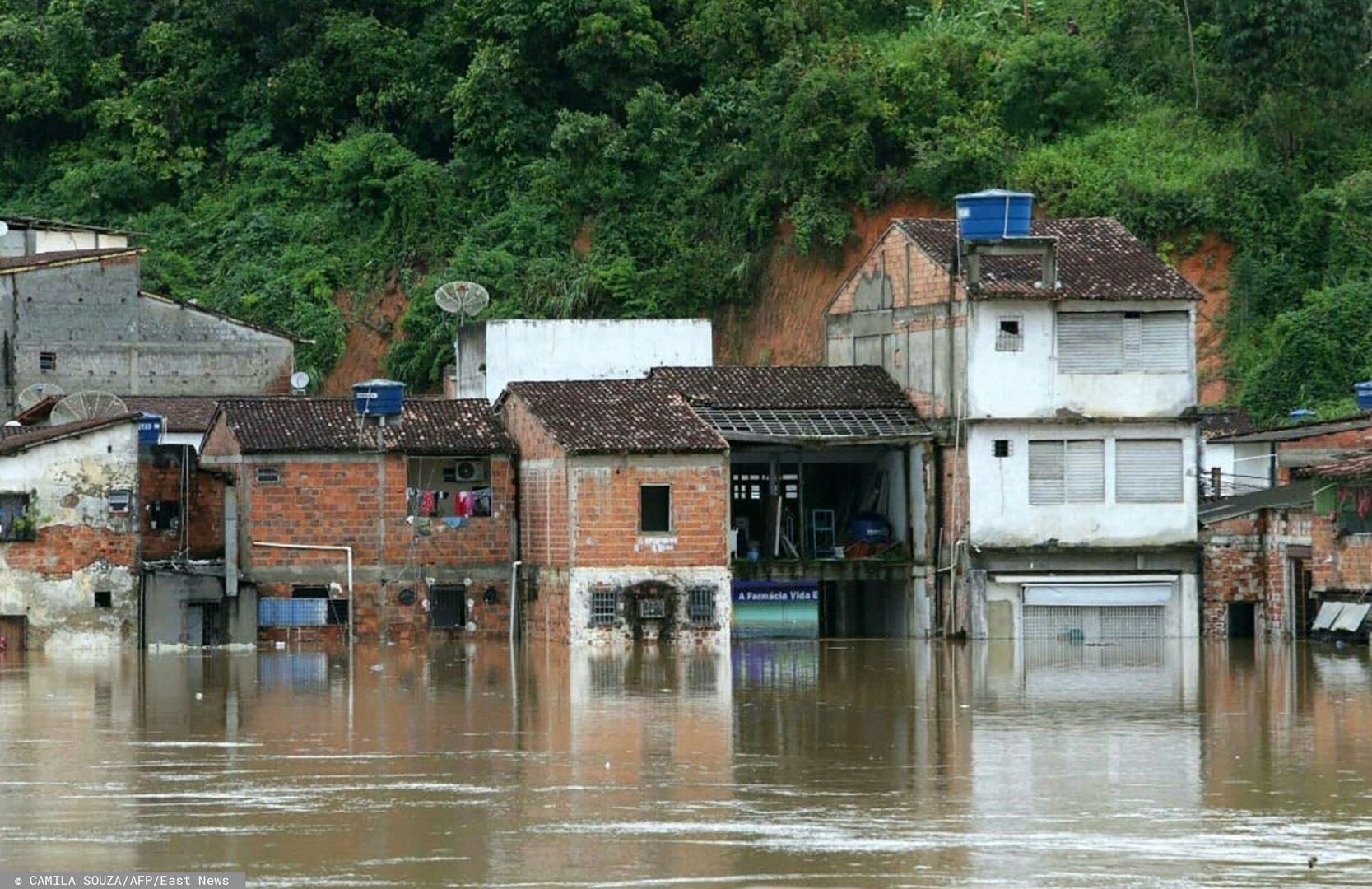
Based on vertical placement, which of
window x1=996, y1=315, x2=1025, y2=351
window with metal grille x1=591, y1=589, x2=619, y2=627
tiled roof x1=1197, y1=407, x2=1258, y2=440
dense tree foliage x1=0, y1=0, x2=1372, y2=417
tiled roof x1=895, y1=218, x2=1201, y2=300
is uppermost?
dense tree foliage x1=0, y1=0, x2=1372, y2=417

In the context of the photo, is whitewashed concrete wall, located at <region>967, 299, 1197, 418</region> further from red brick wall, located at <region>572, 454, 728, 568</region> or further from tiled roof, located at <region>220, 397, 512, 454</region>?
tiled roof, located at <region>220, 397, 512, 454</region>

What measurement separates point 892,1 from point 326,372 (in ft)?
58.2

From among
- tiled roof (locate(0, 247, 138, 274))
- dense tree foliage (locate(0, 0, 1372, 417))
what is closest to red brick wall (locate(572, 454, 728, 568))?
dense tree foliage (locate(0, 0, 1372, 417))

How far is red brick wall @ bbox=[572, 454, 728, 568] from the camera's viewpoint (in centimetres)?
4747

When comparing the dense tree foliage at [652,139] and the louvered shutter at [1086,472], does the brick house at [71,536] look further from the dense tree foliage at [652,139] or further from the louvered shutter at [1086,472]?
the dense tree foliage at [652,139]

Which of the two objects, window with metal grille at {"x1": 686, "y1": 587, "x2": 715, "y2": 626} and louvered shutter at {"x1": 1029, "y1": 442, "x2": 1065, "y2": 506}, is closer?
window with metal grille at {"x1": 686, "y1": 587, "x2": 715, "y2": 626}

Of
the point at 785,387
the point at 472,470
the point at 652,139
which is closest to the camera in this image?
the point at 472,470

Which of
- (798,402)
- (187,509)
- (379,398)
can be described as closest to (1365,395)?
(798,402)

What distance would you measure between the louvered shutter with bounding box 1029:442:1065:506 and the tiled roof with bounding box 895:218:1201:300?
2870 millimetres

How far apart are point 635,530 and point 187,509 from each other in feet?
28.1

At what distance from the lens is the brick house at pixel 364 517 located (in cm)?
4891

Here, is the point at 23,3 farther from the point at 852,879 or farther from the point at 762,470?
the point at 852,879

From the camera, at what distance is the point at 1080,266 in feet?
165

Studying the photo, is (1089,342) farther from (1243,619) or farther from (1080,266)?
(1243,619)
